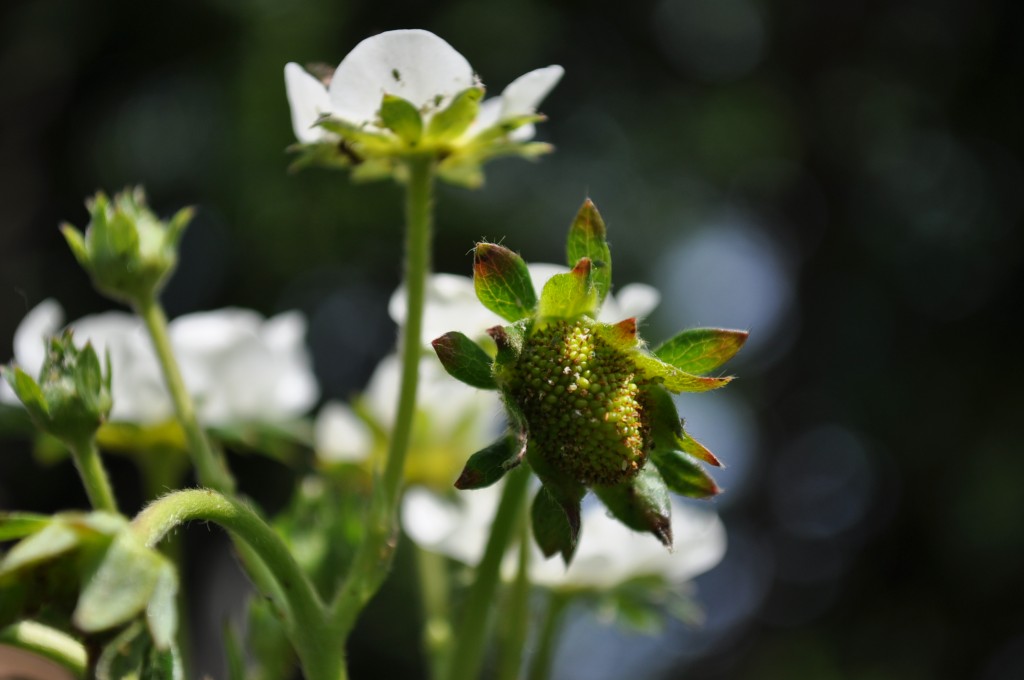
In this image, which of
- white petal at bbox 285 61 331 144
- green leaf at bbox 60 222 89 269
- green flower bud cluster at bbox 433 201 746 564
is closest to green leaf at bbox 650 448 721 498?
green flower bud cluster at bbox 433 201 746 564

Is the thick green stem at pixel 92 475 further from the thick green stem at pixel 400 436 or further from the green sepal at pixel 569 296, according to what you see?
the green sepal at pixel 569 296

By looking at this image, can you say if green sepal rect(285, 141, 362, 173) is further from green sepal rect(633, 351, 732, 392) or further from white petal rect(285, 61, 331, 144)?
green sepal rect(633, 351, 732, 392)

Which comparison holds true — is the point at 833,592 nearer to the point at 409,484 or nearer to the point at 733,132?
the point at 733,132

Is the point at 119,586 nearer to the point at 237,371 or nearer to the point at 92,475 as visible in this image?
the point at 92,475

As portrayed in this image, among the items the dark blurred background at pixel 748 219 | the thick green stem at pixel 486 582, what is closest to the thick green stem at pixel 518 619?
the thick green stem at pixel 486 582

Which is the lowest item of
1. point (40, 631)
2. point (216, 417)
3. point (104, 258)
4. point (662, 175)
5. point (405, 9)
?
point (662, 175)

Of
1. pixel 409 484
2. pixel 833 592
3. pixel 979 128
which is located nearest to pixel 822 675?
pixel 833 592
